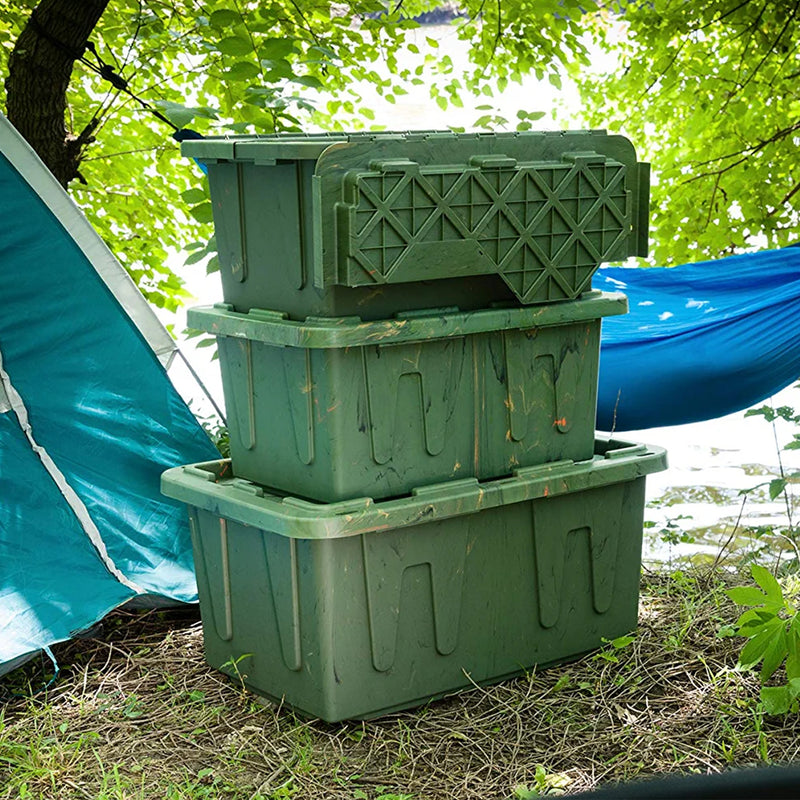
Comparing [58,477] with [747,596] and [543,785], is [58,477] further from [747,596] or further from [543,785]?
[747,596]

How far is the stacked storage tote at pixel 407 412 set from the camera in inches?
75.4

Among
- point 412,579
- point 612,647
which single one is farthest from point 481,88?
point 412,579

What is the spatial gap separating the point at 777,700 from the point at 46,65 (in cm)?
237

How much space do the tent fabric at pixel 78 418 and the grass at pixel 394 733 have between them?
0.21 metres

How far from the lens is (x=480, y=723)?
2.07 metres

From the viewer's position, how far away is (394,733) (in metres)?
2.03

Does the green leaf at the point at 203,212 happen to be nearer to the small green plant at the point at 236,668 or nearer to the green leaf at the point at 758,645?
the small green plant at the point at 236,668

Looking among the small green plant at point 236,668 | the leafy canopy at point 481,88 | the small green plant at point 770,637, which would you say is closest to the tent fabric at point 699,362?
the leafy canopy at point 481,88

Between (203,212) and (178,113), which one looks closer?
(178,113)

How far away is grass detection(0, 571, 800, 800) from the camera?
6.20 feet

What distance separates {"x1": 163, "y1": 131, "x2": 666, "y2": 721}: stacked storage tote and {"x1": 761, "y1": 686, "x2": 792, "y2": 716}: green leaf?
0.43 meters

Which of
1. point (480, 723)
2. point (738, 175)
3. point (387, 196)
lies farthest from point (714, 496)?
point (387, 196)

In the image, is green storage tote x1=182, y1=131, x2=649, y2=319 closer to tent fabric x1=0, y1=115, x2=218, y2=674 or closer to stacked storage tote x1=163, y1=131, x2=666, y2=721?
stacked storage tote x1=163, y1=131, x2=666, y2=721

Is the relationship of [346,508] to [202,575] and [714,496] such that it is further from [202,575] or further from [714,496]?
[714,496]
